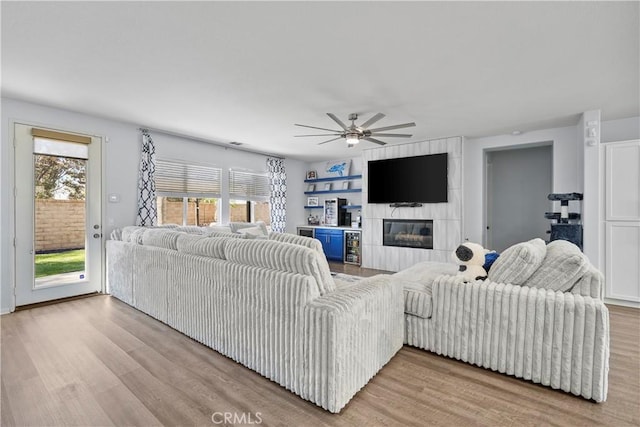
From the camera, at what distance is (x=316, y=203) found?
25.7 feet

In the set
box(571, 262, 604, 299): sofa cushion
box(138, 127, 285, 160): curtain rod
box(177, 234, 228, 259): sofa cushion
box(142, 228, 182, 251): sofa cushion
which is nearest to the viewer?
box(571, 262, 604, 299): sofa cushion

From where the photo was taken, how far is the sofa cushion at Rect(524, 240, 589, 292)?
6.92ft

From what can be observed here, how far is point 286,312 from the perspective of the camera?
1966 millimetres

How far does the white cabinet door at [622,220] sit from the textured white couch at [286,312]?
11.4 feet

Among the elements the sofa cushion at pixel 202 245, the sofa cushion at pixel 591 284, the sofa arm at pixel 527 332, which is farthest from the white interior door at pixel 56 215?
the sofa cushion at pixel 591 284

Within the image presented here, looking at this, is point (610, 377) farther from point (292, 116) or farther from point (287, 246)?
point (292, 116)

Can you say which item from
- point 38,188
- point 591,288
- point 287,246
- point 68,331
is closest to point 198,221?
point 38,188

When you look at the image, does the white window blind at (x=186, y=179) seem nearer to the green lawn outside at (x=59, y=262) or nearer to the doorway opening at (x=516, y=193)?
the green lawn outside at (x=59, y=262)

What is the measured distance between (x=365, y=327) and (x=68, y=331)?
10.1 feet

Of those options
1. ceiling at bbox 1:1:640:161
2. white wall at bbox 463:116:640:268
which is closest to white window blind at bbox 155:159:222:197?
ceiling at bbox 1:1:640:161

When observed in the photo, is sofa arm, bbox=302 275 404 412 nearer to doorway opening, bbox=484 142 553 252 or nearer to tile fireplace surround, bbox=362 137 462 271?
tile fireplace surround, bbox=362 137 462 271

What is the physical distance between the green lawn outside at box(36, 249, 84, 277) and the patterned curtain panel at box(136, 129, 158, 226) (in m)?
0.89

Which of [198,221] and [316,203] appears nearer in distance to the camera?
[198,221]

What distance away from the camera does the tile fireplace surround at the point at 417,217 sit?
208 inches
